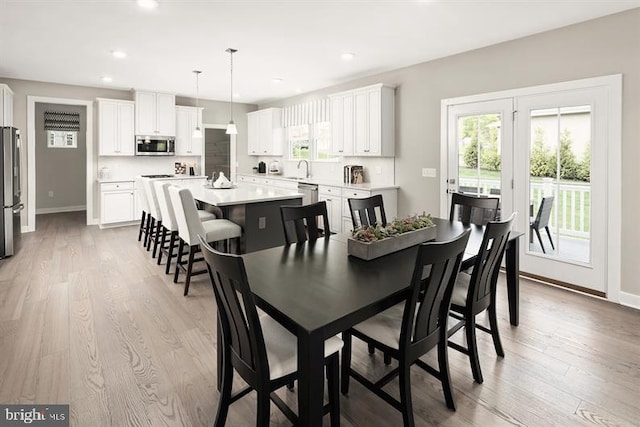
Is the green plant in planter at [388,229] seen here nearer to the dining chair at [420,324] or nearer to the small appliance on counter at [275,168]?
the dining chair at [420,324]

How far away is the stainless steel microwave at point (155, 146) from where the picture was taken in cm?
709

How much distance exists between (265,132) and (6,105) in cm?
437

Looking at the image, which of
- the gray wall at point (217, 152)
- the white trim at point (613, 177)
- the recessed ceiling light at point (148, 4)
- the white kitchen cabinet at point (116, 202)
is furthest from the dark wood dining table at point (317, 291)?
the gray wall at point (217, 152)

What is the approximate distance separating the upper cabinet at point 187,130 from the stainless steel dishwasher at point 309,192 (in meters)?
2.77

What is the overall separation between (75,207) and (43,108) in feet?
7.55

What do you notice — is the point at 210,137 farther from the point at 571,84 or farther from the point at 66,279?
the point at 571,84

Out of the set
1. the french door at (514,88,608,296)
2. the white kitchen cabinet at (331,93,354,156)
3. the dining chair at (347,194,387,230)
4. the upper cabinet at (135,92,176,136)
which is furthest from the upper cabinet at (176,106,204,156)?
the french door at (514,88,608,296)

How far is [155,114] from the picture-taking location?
7.18m

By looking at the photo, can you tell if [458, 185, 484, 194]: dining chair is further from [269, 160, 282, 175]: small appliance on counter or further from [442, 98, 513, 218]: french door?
[269, 160, 282, 175]: small appliance on counter

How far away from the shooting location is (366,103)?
5.45 meters

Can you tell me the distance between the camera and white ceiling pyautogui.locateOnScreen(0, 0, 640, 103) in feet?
10.6

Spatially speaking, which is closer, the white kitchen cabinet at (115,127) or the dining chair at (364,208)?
the dining chair at (364,208)

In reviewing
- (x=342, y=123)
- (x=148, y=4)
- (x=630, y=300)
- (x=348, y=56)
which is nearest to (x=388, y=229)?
(x=630, y=300)

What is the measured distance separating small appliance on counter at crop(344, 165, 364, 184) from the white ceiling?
144cm
